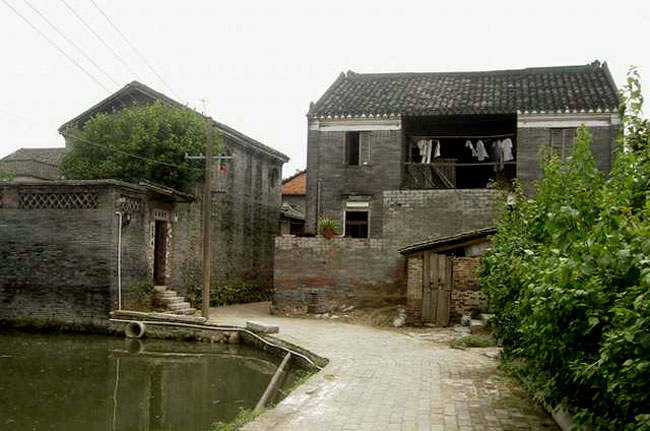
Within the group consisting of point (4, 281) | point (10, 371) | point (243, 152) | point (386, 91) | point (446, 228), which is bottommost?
point (10, 371)

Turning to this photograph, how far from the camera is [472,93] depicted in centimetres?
2078

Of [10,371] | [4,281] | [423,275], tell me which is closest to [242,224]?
[4,281]

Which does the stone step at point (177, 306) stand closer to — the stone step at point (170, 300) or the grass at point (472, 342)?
the stone step at point (170, 300)

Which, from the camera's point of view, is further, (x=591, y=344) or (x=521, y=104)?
(x=521, y=104)

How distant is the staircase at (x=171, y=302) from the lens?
1758 centimetres

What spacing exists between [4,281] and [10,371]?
7.04m

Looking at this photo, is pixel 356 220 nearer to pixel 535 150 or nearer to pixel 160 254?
pixel 535 150

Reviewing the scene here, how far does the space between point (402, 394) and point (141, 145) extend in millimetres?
13123

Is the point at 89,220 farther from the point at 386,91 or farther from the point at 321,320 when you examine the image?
the point at 386,91

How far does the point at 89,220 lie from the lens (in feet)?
55.4

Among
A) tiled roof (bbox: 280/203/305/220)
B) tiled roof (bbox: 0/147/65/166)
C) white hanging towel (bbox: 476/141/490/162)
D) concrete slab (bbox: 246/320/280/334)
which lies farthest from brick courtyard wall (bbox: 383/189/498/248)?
tiled roof (bbox: 0/147/65/166)

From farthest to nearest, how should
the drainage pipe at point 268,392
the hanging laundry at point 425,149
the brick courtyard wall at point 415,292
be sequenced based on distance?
the hanging laundry at point 425,149, the brick courtyard wall at point 415,292, the drainage pipe at point 268,392

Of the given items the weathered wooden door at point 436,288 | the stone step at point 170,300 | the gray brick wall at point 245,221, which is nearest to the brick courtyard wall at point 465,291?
the weathered wooden door at point 436,288

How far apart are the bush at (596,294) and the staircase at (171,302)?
41.4 feet
